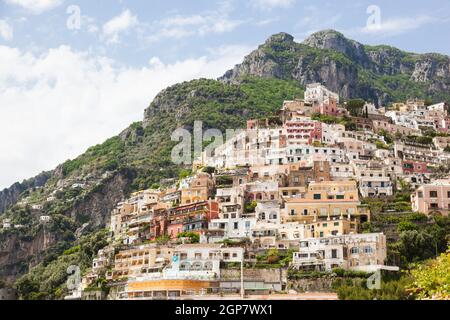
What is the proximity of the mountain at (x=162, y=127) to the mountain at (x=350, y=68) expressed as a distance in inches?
6.3

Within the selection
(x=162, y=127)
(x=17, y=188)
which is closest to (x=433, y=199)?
(x=162, y=127)

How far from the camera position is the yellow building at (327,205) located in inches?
1480

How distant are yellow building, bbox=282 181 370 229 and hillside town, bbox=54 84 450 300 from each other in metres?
0.06

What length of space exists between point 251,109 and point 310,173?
118 ft

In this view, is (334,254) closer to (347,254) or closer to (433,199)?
(347,254)

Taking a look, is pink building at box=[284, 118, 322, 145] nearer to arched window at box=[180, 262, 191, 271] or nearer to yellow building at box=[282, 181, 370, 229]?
yellow building at box=[282, 181, 370, 229]

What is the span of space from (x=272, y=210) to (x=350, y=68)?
224 feet

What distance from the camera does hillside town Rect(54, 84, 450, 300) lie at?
32.0 m

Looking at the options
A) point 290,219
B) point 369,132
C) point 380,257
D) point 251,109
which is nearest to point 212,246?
point 290,219

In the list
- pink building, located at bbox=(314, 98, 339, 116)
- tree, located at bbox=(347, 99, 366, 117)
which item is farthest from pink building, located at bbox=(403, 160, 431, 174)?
tree, located at bbox=(347, 99, 366, 117)

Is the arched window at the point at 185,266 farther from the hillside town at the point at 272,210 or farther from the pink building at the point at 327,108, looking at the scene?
the pink building at the point at 327,108

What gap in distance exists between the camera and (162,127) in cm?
7919

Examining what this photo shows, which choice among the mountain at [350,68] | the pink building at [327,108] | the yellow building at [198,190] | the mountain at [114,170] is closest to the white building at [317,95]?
the pink building at [327,108]

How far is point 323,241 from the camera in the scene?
33.7 m
